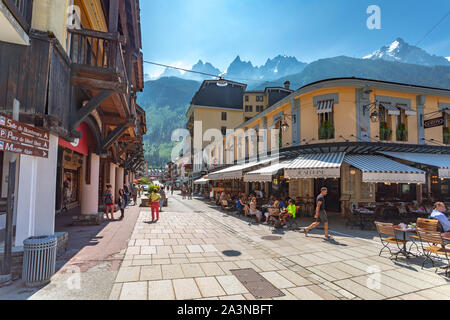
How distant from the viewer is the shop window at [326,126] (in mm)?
14031

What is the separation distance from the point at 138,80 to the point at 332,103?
1294cm

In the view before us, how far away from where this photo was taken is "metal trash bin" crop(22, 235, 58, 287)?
413 centimetres

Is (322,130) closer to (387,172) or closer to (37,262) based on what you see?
(387,172)

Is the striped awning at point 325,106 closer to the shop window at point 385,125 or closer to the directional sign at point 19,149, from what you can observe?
the shop window at point 385,125

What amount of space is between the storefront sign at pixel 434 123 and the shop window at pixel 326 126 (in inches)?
219

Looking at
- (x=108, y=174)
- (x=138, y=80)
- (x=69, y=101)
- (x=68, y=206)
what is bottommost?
(x=68, y=206)

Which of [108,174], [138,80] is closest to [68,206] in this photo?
[108,174]

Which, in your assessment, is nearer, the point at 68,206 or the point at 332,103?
Answer: the point at 332,103

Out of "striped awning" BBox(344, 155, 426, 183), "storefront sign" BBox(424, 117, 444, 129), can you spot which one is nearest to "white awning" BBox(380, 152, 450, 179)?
"striped awning" BBox(344, 155, 426, 183)

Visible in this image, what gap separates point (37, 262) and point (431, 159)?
17826 millimetres

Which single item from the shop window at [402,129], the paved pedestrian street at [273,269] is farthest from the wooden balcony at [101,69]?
the shop window at [402,129]

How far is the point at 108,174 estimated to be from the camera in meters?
16.9

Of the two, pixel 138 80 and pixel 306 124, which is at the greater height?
pixel 138 80
